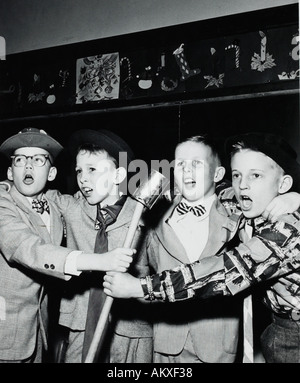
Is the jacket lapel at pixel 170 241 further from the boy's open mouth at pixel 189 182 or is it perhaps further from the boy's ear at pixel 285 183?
the boy's ear at pixel 285 183

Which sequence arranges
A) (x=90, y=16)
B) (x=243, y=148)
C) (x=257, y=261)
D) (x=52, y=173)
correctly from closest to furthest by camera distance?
1. (x=257, y=261)
2. (x=243, y=148)
3. (x=52, y=173)
4. (x=90, y=16)

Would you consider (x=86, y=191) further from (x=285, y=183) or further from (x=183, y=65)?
(x=285, y=183)

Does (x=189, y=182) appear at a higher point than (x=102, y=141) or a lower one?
lower

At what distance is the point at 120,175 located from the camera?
6.29 feet

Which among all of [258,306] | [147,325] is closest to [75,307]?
[147,325]

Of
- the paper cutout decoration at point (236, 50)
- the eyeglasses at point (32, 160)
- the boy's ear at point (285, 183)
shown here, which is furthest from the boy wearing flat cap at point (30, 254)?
the paper cutout decoration at point (236, 50)

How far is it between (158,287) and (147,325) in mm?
348

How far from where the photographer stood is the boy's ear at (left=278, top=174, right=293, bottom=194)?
1.68 meters

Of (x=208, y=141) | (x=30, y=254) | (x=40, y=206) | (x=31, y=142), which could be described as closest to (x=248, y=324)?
(x=208, y=141)

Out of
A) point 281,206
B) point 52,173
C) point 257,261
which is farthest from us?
point 52,173

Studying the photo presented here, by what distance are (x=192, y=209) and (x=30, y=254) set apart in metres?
0.67

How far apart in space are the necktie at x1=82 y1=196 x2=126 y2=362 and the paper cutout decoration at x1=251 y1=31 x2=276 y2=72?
83 centimetres

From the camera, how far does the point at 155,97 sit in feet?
6.54
